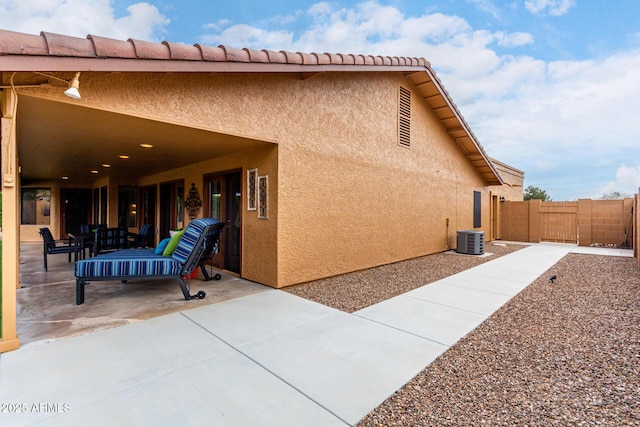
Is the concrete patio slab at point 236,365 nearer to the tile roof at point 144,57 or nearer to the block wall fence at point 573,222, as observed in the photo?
→ the tile roof at point 144,57

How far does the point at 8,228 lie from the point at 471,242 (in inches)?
449

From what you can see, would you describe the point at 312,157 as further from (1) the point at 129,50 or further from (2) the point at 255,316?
(1) the point at 129,50

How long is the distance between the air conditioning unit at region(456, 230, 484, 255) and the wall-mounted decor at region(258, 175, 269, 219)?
796 cm

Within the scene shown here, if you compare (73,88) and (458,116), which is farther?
(458,116)

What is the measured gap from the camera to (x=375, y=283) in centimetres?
618

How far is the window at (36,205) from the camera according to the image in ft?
47.2

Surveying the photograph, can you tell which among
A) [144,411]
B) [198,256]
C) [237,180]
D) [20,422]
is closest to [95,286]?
[198,256]

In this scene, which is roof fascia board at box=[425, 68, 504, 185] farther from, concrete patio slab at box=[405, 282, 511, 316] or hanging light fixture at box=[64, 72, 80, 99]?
hanging light fixture at box=[64, 72, 80, 99]

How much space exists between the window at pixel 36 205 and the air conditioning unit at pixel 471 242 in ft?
61.8

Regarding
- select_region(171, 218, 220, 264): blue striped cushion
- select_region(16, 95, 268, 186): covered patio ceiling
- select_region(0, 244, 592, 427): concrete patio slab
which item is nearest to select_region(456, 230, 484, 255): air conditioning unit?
select_region(0, 244, 592, 427): concrete patio slab

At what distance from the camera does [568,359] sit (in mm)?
3006

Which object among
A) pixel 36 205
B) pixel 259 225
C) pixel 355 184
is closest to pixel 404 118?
pixel 355 184

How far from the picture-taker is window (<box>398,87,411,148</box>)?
879 centimetres

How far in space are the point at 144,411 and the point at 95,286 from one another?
4.83 metres
